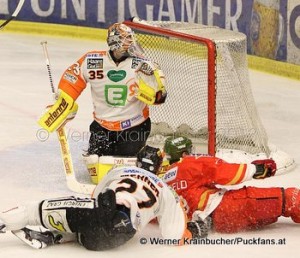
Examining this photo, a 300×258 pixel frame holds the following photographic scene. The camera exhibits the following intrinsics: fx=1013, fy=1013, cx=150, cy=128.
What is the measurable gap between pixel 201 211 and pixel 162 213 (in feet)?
1.08

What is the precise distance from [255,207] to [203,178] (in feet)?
1.05

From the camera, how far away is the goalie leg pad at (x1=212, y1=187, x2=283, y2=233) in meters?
5.48

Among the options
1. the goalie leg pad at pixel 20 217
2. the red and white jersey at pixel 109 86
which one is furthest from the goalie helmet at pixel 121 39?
the goalie leg pad at pixel 20 217

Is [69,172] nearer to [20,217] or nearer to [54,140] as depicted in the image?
[54,140]

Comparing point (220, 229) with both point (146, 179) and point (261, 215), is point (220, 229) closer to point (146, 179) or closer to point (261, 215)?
point (261, 215)

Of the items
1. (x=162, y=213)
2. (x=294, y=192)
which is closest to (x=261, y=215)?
(x=294, y=192)

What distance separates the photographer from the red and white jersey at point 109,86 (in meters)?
6.60

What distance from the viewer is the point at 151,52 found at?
24.5 feet

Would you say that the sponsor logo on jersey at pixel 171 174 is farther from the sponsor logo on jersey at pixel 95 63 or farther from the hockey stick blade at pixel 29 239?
the sponsor logo on jersey at pixel 95 63

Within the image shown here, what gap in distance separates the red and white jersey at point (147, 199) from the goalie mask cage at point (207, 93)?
156 centimetres

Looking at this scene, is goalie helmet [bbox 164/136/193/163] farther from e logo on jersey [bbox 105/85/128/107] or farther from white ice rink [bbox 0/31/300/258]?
e logo on jersey [bbox 105/85/128/107]

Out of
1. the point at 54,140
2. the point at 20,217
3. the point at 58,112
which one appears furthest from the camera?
the point at 54,140

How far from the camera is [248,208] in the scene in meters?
5.49

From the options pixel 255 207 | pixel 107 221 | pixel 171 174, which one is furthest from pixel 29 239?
pixel 255 207
